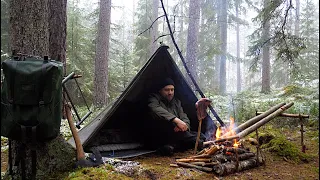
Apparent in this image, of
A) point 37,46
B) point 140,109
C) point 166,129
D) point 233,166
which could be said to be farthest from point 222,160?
point 37,46

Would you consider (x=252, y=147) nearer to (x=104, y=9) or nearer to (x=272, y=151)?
(x=272, y=151)

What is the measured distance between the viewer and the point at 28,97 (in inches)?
108

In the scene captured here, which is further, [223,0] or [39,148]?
[223,0]

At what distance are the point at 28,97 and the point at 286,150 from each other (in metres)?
4.51

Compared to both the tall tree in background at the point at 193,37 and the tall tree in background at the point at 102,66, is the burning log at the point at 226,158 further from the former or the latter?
the tall tree in background at the point at 193,37

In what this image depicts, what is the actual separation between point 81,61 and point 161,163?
31.9 feet

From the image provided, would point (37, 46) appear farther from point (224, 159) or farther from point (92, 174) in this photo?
point (224, 159)

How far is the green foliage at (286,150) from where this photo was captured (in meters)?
4.84

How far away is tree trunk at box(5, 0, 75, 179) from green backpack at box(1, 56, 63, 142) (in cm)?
53

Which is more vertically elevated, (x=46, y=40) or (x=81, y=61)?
(x=81, y=61)

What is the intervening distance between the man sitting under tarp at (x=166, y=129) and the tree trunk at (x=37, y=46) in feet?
6.92

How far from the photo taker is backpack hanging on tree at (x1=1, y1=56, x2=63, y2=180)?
2.72 meters

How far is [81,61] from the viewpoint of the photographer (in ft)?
43.0

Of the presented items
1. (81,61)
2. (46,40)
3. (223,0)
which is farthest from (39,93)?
(223,0)
